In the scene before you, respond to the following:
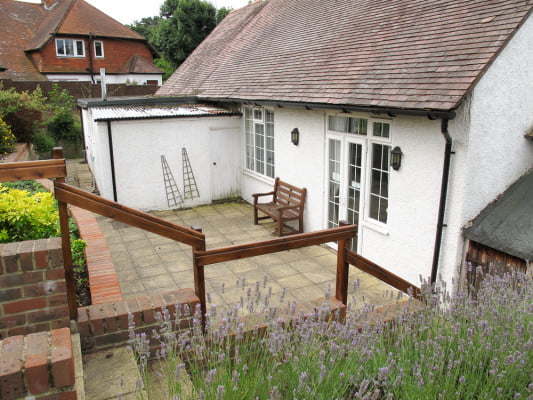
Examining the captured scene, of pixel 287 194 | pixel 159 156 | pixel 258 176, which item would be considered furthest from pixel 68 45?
pixel 287 194

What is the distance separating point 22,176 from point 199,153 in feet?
28.6

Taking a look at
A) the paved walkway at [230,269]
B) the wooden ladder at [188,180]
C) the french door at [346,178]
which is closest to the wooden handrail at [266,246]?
the paved walkway at [230,269]

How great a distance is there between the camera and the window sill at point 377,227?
6.95 m

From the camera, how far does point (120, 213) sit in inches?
127

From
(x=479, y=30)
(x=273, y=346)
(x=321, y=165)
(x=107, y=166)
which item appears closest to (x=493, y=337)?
(x=273, y=346)

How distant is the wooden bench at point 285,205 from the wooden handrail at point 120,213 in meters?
5.54

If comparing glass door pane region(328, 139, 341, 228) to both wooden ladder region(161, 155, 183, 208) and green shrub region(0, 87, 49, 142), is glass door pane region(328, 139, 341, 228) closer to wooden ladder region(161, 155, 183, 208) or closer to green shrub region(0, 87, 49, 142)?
wooden ladder region(161, 155, 183, 208)

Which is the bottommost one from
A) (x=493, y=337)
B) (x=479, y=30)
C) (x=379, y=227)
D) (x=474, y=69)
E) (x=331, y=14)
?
(x=379, y=227)

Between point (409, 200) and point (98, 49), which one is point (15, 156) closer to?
point (409, 200)

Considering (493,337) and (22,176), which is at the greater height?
(22,176)

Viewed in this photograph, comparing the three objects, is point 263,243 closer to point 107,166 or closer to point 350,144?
point 350,144

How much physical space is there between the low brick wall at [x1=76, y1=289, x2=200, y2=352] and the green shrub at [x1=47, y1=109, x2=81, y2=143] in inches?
685

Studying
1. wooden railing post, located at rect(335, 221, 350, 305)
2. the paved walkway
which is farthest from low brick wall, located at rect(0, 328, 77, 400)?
the paved walkway

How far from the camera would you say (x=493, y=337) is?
2795mm
